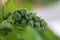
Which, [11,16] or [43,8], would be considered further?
[43,8]

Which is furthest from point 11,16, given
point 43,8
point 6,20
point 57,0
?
point 57,0

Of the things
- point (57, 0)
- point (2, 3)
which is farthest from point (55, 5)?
point (2, 3)

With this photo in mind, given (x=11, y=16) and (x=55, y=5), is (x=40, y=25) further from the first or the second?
(x=55, y=5)

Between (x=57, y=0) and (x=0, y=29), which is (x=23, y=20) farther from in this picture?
(x=57, y=0)

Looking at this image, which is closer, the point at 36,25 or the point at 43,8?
the point at 36,25

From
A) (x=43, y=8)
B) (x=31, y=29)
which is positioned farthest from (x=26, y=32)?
(x=43, y=8)

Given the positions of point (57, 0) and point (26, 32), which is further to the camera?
point (57, 0)

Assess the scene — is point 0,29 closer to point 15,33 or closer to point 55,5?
point 15,33
